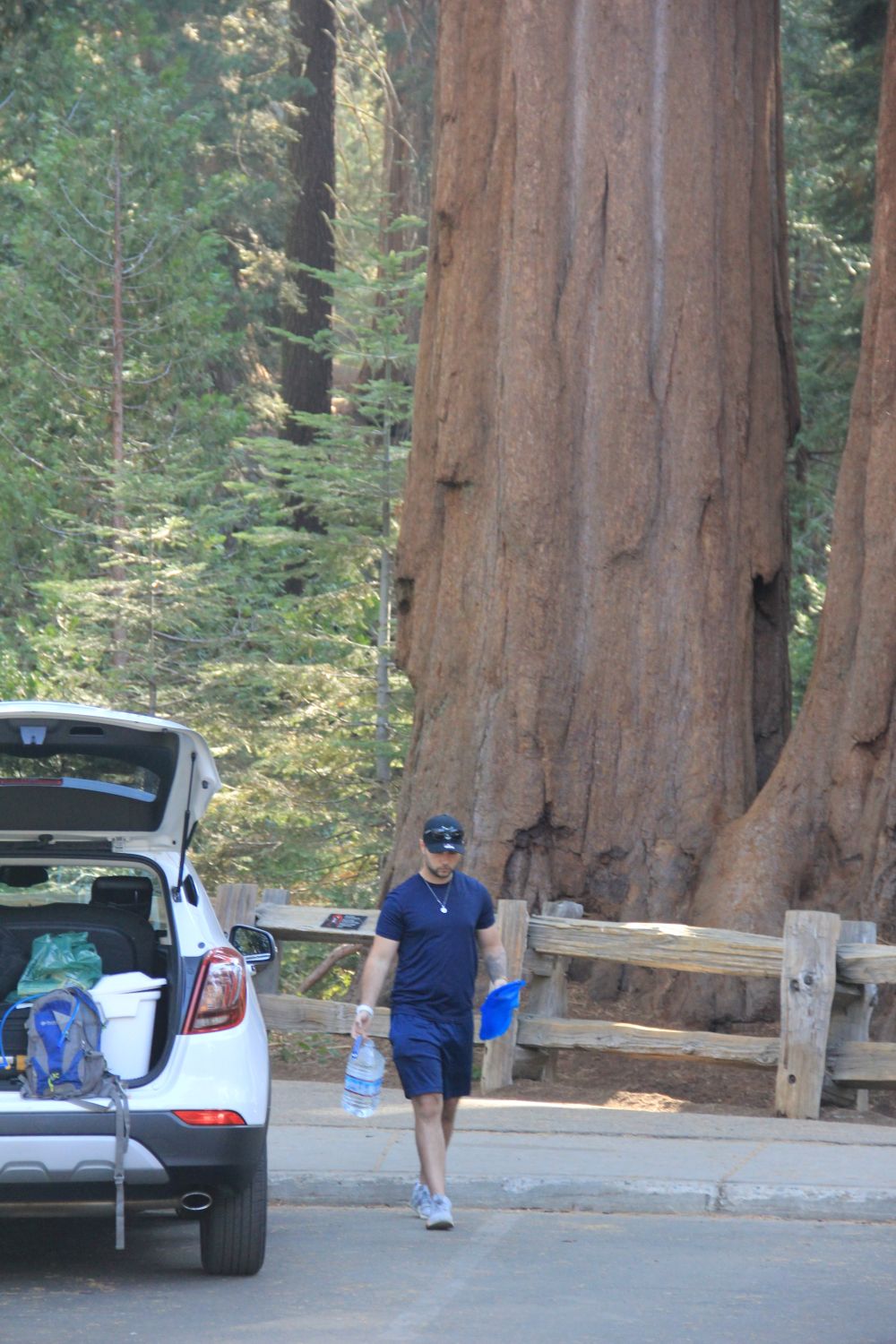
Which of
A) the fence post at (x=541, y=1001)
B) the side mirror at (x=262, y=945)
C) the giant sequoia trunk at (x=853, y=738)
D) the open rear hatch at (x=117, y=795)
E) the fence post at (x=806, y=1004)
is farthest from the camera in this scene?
the giant sequoia trunk at (x=853, y=738)

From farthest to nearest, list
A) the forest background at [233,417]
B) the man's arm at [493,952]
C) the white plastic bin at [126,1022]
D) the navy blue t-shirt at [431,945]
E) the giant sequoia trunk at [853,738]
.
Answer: the forest background at [233,417] < the giant sequoia trunk at [853,738] < the man's arm at [493,952] < the navy blue t-shirt at [431,945] < the white plastic bin at [126,1022]

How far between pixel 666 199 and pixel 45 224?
13777 millimetres

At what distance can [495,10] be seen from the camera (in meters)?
13.1

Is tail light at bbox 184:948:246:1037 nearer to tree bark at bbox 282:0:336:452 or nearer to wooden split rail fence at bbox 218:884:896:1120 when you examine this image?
wooden split rail fence at bbox 218:884:896:1120

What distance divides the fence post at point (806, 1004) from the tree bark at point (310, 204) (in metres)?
21.2

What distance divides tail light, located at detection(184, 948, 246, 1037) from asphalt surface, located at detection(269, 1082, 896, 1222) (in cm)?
174

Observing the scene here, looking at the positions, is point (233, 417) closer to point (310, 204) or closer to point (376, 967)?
point (310, 204)

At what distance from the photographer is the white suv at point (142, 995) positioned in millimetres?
5664

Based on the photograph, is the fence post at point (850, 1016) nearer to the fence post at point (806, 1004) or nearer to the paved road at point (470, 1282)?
the fence post at point (806, 1004)

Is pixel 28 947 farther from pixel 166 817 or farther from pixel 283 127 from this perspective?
pixel 283 127

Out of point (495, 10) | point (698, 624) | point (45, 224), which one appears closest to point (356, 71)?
point (45, 224)

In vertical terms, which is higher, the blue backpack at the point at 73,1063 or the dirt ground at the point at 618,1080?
the blue backpack at the point at 73,1063

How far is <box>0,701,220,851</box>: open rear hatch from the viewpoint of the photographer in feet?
21.9

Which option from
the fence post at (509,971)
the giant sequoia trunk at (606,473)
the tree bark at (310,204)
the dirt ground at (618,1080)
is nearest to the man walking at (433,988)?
the fence post at (509,971)
